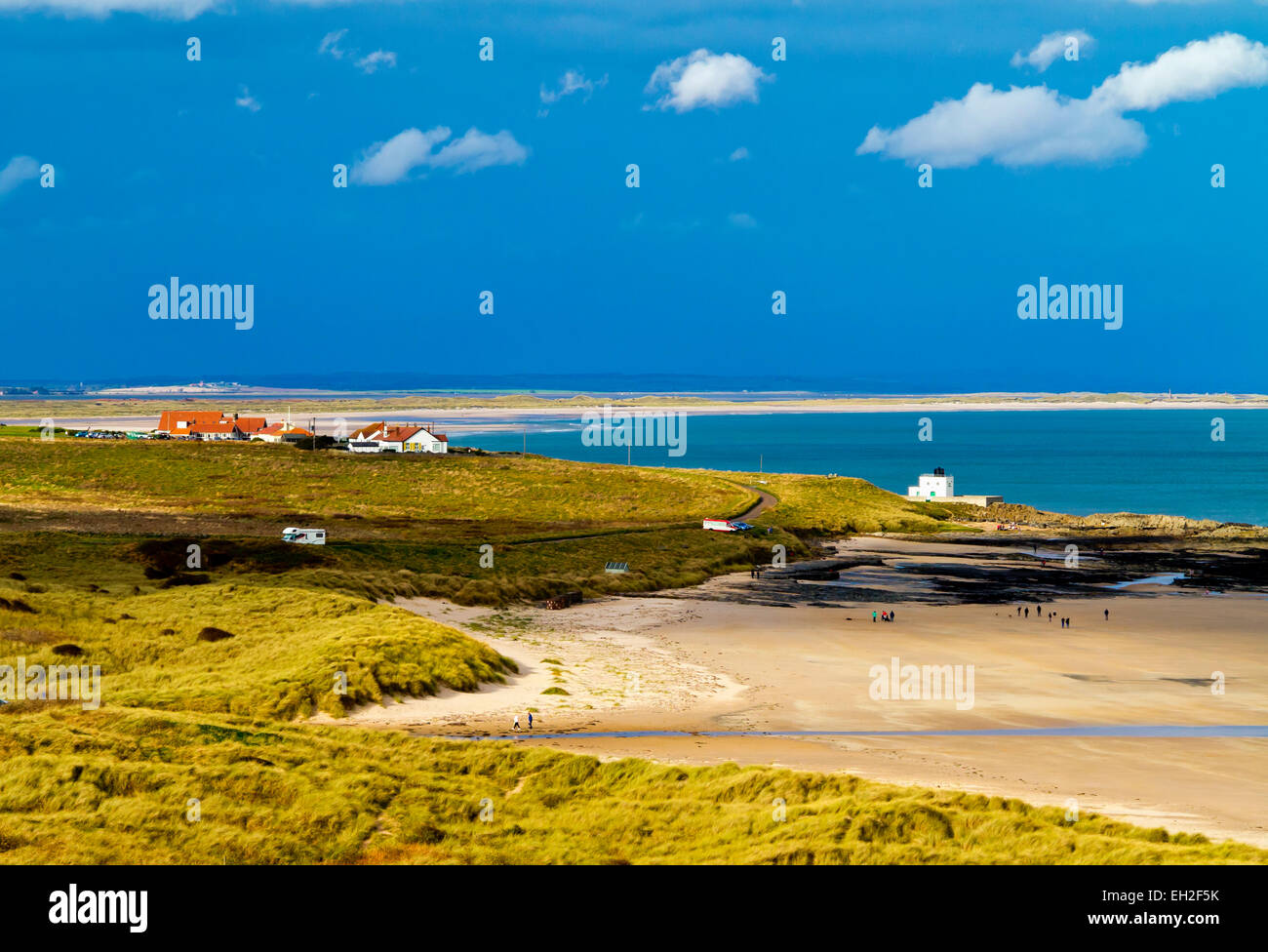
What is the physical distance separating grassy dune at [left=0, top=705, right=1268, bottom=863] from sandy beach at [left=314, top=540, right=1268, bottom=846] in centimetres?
287

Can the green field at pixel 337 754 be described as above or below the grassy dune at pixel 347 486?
below

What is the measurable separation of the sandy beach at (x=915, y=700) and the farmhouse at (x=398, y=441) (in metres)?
86.0

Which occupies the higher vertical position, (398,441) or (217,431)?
(217,431)

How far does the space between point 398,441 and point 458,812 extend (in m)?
125

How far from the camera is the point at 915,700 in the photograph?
3912 centimetres

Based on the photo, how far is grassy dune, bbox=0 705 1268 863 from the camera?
22656 millimetres

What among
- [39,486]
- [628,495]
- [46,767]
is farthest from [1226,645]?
[39,486]

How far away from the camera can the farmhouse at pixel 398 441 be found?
14500 cm

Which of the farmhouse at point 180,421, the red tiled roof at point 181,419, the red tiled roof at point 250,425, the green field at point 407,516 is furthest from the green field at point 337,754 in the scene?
the red tiled roof at point 181,419

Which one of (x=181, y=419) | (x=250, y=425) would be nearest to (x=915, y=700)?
(x=250, y=425)

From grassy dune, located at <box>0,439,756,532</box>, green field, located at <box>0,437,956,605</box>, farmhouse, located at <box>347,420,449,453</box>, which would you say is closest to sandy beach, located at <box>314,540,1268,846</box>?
green field, located at <box>0,437,956,605</box>

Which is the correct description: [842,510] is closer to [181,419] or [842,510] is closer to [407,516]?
[407,516]

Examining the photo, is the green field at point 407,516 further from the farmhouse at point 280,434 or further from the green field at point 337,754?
the farmhouse at point 280,434

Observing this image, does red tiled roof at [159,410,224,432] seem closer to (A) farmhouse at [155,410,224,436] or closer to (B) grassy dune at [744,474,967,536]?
(A) farmhouse at [155,410,224,436]
